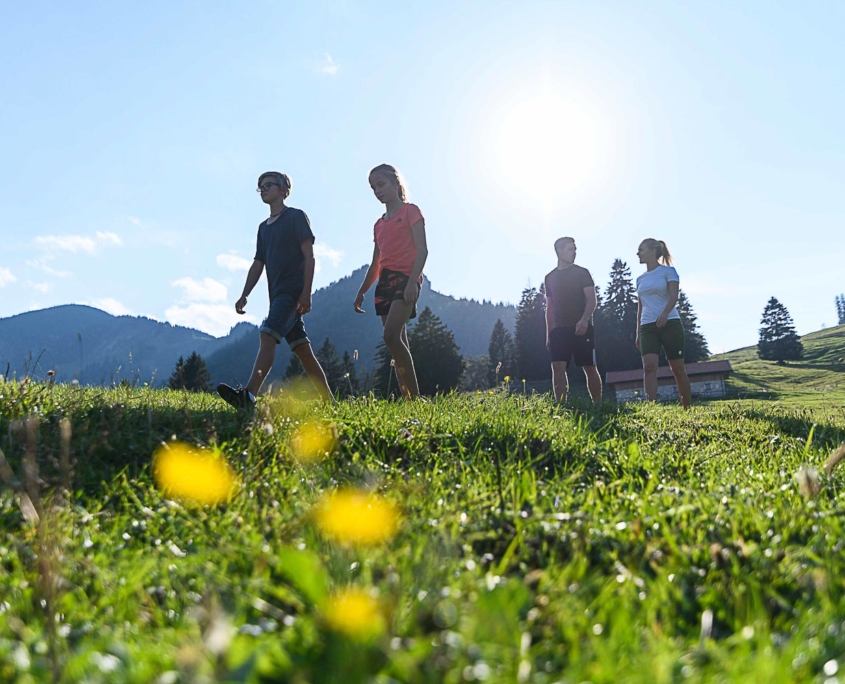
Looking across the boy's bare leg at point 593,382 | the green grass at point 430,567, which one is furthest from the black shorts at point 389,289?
the boy's bare leg at point 593,382

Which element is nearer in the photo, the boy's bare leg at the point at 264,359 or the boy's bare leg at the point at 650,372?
the boy's bare leg at the point at 264,359

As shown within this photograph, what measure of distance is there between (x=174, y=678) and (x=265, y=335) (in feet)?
18.0

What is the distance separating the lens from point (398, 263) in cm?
708

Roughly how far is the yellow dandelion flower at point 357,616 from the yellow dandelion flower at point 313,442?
79.4 inches

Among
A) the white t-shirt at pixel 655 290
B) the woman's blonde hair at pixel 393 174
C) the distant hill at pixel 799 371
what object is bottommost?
the distant hill at pixel 799 371

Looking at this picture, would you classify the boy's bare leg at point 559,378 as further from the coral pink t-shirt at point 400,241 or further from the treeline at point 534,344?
the treeline at point 534,344

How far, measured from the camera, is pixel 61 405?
165 inches

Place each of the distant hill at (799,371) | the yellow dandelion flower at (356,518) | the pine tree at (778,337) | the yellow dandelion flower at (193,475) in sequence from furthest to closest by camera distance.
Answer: the pine tree at (778,337), the distant hill at (799,371), the yellow dandelion flower at (193,475), the yellow dandelion flower at (356,518)

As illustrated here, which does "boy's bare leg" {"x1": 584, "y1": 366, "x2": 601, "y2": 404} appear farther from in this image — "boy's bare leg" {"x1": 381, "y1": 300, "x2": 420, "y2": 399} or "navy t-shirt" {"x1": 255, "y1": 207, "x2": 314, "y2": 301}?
"navy t-shirt" {"x1": 255, "y1": 207, "x2": 314, "y2": 301}

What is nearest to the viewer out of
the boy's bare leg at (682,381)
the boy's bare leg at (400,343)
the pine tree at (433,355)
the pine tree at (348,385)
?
the pine tree at (348,385)

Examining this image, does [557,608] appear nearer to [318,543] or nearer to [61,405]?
[318,543]

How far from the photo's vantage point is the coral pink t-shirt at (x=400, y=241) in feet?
23.0

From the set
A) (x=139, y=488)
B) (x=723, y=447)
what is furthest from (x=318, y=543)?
(x=723, y=447)

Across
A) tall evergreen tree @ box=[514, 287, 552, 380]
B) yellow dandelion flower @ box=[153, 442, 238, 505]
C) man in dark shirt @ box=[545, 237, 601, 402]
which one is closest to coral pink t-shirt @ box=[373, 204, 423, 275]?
man in dark shirt @ box=[545, 237, 601, 402]
